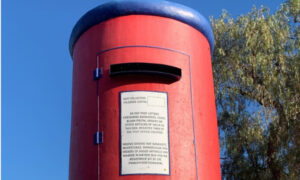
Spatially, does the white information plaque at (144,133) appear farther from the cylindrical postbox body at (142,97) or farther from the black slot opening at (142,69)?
the black slot opening at (142,69)

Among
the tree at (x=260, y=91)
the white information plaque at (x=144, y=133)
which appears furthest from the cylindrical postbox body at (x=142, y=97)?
the tree at (x=260, y=91)

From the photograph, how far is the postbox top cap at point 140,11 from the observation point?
24.4ft

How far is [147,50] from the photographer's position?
23.3ft

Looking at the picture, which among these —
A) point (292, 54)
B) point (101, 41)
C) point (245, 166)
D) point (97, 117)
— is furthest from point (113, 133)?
point (292, 54)

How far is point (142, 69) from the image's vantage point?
22.7 feet

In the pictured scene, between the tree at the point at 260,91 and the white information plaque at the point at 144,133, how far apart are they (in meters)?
5.48

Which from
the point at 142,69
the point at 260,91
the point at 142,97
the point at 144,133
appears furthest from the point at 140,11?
the point at 260,91

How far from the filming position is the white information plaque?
20.8ft

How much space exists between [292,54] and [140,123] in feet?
23.3

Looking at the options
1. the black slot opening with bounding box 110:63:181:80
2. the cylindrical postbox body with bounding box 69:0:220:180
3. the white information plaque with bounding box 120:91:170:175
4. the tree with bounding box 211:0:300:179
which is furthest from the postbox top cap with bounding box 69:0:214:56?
the tree with bounding box 211:0:300:179

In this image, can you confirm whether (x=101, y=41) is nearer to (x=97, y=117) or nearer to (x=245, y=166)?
(x=97, y=117)

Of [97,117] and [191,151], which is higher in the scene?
[97,117]

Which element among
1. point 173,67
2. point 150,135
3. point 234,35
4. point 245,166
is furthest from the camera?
point 234,35

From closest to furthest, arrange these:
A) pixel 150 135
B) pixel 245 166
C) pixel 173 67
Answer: pixel 150 135
pixel 173 67
pixel 245 166
